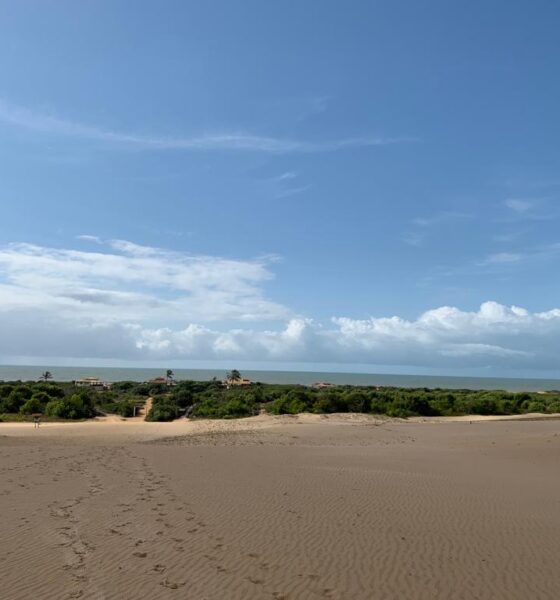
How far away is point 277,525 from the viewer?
11.0m

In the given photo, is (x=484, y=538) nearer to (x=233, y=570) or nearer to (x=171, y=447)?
(x=233, y=570)

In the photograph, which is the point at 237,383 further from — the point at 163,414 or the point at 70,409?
the point at 70,409

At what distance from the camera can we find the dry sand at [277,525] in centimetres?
782

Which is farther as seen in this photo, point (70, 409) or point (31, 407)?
point (31, 407)

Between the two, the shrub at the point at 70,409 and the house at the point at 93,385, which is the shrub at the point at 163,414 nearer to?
the shrub at the point at 70,409

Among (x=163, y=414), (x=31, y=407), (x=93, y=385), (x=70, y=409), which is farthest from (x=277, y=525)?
(x=93, y=385)

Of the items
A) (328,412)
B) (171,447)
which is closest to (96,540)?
(171,447)

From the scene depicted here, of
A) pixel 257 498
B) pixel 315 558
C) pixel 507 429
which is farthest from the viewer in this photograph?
pixel 507 429

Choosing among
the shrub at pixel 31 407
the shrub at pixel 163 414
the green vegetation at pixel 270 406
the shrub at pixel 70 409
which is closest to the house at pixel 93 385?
the green vegetation at pixel 270 406

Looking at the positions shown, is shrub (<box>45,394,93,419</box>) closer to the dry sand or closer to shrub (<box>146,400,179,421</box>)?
shrub (<box>146,400,179,421</box>)

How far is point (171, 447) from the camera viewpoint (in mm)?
25281

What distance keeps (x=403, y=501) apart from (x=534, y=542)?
12.5 feet

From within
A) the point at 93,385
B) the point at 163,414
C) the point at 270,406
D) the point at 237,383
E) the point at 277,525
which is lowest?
the point at 163,414

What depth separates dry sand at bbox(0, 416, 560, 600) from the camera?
7.82 metres
